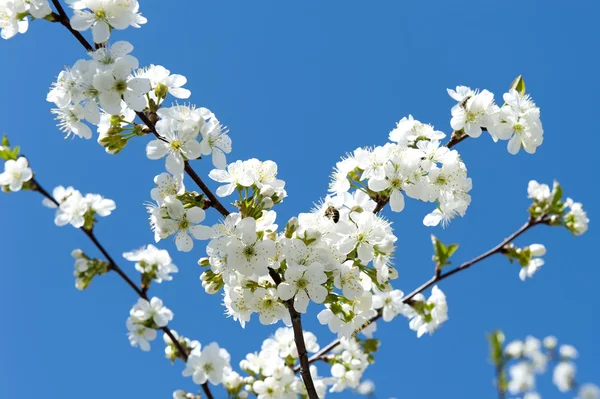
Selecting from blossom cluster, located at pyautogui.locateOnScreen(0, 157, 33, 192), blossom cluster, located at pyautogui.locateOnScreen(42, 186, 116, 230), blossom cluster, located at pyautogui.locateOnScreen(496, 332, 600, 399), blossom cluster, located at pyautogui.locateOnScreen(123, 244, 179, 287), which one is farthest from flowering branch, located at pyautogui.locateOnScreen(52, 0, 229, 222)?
blossom cluster, located at pyautogui.locateOnScreen(496, 332, 600, 399)

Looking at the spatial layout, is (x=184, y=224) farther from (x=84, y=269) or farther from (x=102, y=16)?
(x=84, y=269)

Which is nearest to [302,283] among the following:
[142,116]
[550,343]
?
[142,116]

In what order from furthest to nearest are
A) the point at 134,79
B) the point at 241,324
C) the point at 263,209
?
the point at 241,324
the point at 263,209
the point at 134,79

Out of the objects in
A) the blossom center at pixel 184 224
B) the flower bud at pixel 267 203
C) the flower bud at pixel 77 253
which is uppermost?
the flower bud at pixel 77 253

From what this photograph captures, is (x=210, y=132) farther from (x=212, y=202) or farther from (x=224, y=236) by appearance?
(x=224, y=236)

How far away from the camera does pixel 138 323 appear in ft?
10.9

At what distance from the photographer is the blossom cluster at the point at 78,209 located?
9.53 ft

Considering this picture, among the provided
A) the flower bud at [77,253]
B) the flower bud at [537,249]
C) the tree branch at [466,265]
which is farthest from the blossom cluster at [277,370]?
the flower bud at [537,249]

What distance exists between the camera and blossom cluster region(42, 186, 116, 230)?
290cm

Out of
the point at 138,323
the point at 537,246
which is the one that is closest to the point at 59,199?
the point at 138,323

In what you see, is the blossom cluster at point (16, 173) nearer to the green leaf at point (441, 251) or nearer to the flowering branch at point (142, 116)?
the flowering branch at point (142, 116)

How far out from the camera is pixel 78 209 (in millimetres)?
2936

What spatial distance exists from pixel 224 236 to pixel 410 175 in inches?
32.4

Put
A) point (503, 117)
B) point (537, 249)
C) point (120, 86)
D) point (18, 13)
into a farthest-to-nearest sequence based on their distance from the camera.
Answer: point (537, 249), point (503, 117), point (18, 13), point (120, 86)
